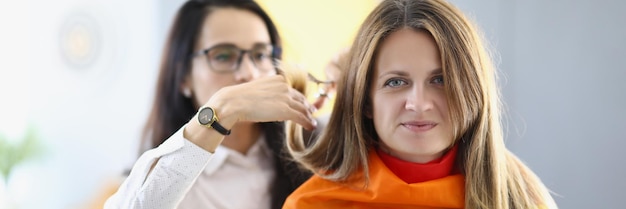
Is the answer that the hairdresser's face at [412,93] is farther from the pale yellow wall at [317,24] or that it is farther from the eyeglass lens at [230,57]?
the pale yellow wall at [317,24]

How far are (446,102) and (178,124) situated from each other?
90cm

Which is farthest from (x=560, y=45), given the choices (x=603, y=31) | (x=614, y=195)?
(x=614, y=195)

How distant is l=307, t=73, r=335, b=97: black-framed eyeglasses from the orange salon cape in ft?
0.94

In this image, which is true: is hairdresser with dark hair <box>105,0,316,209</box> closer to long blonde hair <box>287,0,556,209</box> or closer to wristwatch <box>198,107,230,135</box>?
wristwatch <box>198,107,230,135</box>

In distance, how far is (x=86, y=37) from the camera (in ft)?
9.35

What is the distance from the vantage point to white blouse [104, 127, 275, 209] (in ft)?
4.88

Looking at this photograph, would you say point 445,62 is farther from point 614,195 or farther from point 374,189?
point 614,195

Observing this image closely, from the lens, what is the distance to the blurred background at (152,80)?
6.18 ft

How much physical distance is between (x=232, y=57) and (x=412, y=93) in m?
0.67

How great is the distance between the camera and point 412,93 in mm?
1393

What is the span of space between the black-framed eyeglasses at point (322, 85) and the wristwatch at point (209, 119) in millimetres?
376

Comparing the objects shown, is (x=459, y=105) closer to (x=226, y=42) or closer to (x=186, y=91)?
(x=226, y=42)

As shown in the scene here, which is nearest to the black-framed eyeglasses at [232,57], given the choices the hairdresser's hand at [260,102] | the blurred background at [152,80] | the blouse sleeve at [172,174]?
the blurred background at [152,80]

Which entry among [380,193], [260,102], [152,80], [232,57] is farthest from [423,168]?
[152,80]
